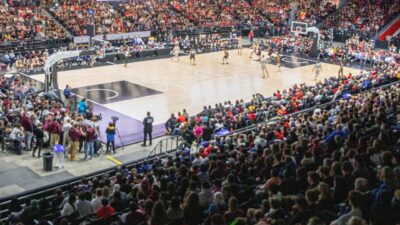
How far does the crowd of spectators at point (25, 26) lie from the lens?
38156mm

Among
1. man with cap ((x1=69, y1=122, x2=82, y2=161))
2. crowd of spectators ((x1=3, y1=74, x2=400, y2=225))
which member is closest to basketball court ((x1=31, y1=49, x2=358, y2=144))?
man with cap ((x1=69, y1=122, x2=82, y2=161))

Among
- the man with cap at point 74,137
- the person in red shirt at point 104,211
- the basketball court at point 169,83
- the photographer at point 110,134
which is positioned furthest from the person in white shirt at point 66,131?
the person in red shirt at point 104,211

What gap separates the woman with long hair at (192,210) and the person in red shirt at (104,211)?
172 centimetres

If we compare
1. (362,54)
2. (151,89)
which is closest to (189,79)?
(151,89)

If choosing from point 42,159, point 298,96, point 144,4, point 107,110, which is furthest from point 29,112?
point 144,4

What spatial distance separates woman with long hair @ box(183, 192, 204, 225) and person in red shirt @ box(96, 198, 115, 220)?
1.72m

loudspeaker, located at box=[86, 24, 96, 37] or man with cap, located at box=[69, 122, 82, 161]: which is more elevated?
loudspeaker, located at box=[86, 24, 96, 37]

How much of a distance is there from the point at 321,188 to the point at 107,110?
18.7 m

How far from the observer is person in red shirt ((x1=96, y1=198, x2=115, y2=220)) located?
32.1 ft

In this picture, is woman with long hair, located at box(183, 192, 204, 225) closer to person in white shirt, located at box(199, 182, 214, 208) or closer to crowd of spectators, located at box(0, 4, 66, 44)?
person in white shirt, located at box(199, 182, 214, 208)

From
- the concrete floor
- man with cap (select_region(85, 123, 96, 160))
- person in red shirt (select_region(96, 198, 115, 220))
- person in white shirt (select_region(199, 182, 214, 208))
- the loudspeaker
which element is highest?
the loudspeaker

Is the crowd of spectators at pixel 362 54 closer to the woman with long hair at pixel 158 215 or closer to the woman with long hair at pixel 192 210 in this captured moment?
the woman with long hair at pixel 192 210

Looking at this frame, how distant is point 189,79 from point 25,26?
14.6 m

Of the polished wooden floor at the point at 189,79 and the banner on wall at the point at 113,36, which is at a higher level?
the banner on wall at the point at 113,36
